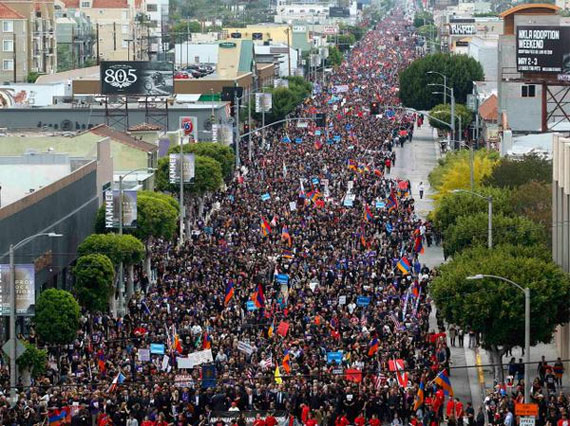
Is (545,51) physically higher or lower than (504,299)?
higher

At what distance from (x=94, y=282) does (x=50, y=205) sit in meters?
5.26

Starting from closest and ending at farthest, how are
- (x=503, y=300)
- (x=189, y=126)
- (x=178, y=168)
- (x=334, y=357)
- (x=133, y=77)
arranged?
(x=334, y=357), (x=503, y=300), (x=178, y=168), (x=133, y=77), (x=189, y=126)

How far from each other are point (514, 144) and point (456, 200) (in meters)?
21.0

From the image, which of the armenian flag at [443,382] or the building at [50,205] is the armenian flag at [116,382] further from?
the building at [50,205]

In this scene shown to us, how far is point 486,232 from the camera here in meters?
58.8

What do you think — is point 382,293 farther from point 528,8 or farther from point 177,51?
point 177,51

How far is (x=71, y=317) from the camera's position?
4722cm

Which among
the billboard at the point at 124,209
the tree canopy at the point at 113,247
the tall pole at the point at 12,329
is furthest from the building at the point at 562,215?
the tall pole at the point at 12,329

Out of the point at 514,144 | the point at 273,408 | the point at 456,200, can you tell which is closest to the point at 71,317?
the point at 273,408

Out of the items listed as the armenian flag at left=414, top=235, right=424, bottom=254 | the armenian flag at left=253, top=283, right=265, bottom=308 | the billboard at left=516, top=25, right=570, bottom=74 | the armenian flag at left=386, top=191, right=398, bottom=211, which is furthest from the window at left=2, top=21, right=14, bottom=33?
the armenian flag at left=253, top=283, right=265, bottom=308

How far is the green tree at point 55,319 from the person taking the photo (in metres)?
46.7

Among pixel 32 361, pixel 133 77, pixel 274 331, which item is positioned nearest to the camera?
pixel 32 361

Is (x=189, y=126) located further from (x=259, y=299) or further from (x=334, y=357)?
(x=334, y=357)

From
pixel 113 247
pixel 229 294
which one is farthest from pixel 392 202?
pixel 229 294
